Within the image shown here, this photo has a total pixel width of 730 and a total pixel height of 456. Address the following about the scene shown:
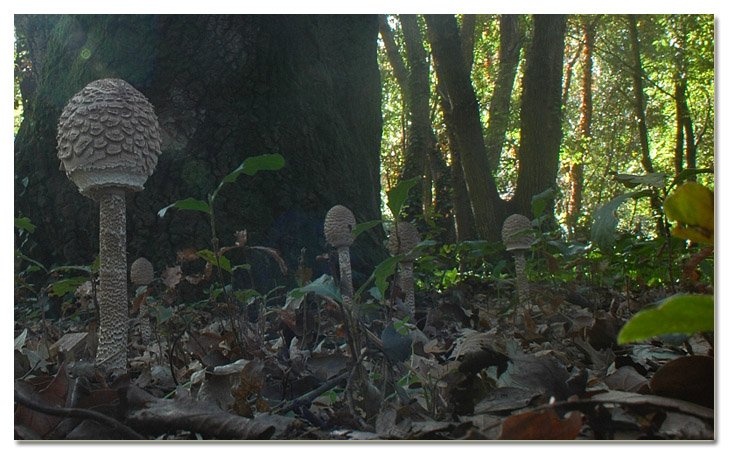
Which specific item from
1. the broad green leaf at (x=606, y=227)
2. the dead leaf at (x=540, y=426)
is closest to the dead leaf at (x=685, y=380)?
the dead leaf at (x=540, y=426)

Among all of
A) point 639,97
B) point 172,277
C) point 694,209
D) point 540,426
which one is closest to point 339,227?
point 172,277

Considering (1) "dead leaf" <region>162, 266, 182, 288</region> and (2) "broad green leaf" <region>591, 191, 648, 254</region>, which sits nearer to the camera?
(2) "broad green leaf" <region>591, 191, 648, 254</region>

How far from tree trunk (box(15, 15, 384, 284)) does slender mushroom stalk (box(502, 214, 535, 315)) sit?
0.85m

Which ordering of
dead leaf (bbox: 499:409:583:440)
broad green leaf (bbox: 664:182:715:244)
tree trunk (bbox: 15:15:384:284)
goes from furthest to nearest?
tree trunk (bbox: 15:15:384:284), dead leaf (bbox: 499:409:583:440), broad green leaf (bbox: 664:182:715:244)

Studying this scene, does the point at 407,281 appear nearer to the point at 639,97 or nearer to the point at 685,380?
the point at 639,97

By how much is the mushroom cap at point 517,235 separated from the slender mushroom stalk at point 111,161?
156 centimetres

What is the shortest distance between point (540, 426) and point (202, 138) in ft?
7.95

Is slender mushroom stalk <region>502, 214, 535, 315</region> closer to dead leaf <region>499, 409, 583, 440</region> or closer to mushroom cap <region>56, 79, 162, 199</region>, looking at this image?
dead leaf <region>499, 409, 583, 440</region>

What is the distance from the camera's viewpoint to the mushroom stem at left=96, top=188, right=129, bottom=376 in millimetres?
1635

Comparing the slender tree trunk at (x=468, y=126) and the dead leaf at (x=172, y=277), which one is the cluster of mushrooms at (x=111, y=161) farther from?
the slender tree trunk at (x=468, y=126)

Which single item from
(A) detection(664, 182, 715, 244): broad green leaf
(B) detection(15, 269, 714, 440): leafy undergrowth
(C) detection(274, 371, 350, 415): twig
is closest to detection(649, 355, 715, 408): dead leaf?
(B) detection(15, 269, 714, 440): leafy undergrowth

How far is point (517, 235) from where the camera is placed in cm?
Answer: 247

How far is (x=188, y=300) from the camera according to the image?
2.84 metres

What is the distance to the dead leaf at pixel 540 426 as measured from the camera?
932mm
